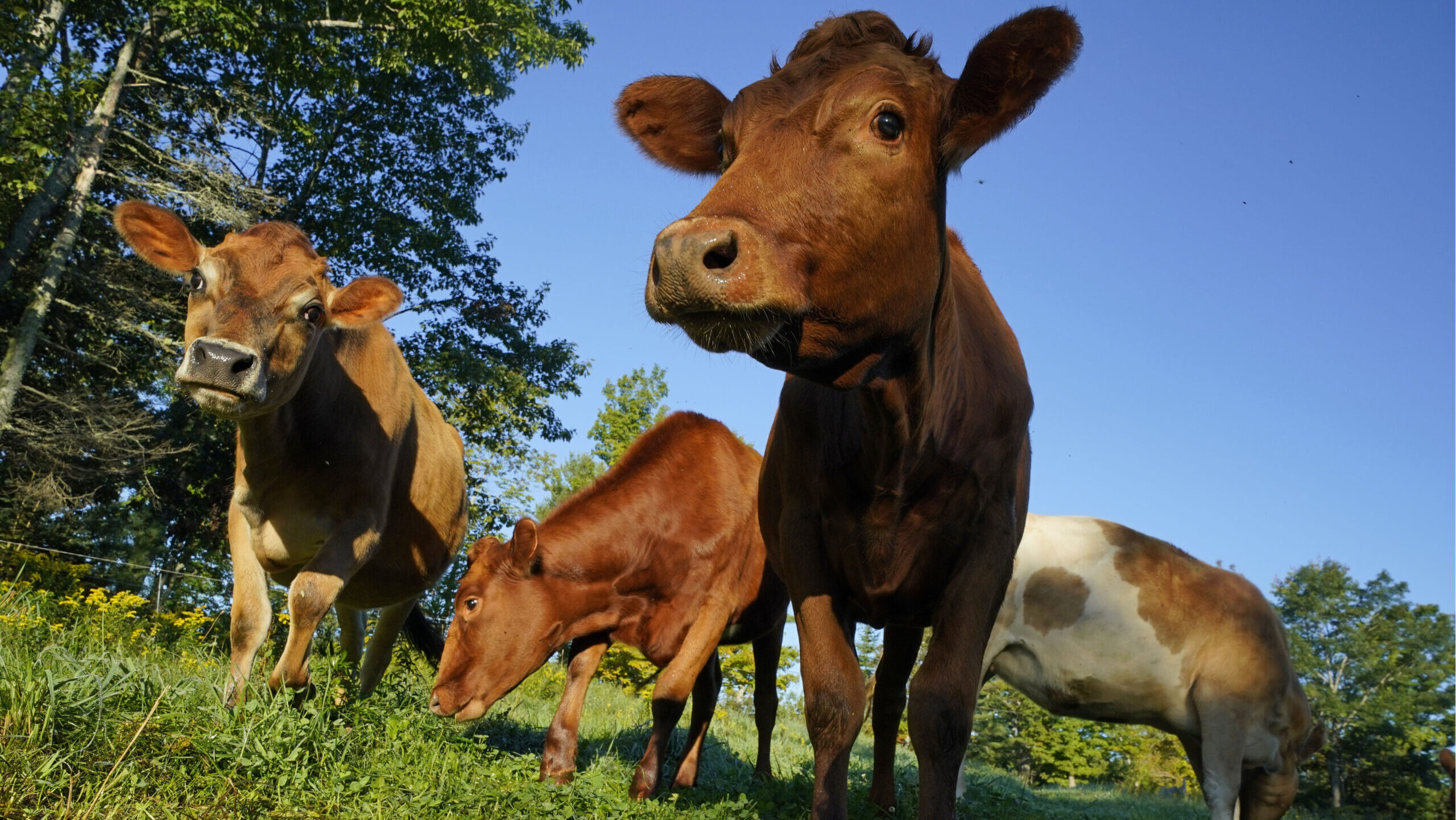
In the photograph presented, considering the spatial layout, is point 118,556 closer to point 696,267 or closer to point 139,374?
point 139,374

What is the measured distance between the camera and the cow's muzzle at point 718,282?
8.00 feet

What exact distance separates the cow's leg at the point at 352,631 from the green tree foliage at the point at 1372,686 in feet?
119

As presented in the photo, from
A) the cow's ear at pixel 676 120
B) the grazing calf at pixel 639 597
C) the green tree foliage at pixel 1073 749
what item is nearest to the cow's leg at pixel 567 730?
the grazing calf at pixel 639 597

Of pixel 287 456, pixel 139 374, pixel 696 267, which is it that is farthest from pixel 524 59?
pixel 696 267

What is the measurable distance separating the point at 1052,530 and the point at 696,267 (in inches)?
279

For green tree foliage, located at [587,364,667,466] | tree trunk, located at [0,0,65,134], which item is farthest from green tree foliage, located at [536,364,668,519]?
tree trunk, located at [0,0,65,134]

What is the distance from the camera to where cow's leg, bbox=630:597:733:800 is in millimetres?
5887

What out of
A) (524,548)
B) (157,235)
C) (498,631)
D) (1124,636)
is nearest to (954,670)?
(524,548)

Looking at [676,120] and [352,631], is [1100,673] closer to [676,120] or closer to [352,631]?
[352,631]

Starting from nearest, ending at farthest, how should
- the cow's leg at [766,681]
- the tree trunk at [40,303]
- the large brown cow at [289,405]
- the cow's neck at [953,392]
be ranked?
1. the cow's neck at [953,392]
2. the large brown cow at [289,405]
3. the cow's leg at [766,681]
4. the tree trunk at [40,303]

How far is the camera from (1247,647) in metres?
8.36

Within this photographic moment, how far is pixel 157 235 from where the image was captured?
538 centimetres

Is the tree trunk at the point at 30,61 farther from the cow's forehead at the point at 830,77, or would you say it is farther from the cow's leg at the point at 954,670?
the cow's leg at the point at 954,670

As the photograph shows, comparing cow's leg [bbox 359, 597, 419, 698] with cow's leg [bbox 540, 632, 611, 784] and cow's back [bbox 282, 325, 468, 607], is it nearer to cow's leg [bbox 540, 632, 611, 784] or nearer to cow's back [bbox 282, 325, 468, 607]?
cow's back [bbox 282, 325, 468, 607]
